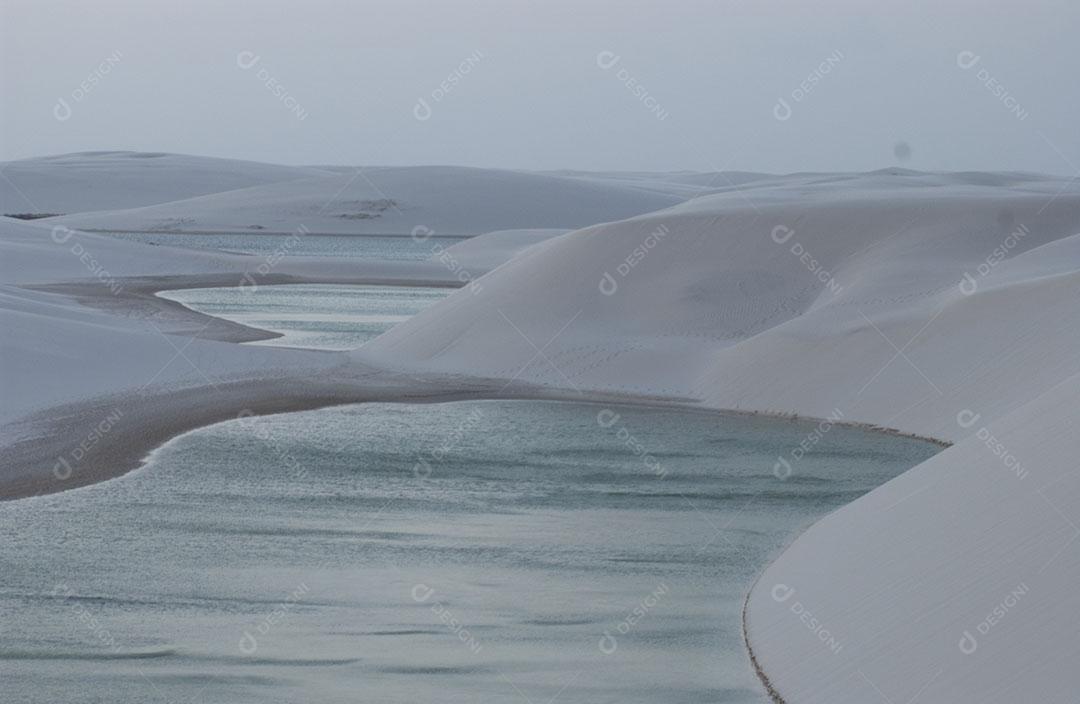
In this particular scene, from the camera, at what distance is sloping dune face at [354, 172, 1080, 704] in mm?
6625

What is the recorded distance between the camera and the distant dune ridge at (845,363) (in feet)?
22.1

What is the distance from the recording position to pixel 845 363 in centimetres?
1628

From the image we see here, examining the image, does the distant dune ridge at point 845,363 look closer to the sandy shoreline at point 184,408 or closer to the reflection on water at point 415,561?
the sandy shoreline at point 184,408

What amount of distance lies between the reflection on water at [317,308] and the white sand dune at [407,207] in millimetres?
30003

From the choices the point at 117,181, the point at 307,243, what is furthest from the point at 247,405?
the point at 117,181

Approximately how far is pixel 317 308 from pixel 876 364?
47.7ft

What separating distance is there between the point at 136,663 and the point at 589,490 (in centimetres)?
511

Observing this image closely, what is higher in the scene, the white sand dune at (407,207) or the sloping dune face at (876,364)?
the sloping dune face at (876,364)

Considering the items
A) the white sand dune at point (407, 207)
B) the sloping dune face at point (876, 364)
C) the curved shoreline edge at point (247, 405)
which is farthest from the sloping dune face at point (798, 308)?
the white sand dune at point (407, 207)

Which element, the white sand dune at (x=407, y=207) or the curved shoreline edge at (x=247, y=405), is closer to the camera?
the curved shoreline edge at (x=247, y=405)

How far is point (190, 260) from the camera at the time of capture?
3719 centimetres

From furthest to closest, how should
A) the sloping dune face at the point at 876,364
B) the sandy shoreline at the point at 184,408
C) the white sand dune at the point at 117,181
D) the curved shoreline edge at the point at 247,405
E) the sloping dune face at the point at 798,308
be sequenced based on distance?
1. the white sand dune at the point at 117,181
2. the sloping dune face at the point at 798,308
3. the curved shoreline edge at the point at 247,405
4. the sandy shoreline at the point at 184,408
5. the sloping dune face at the point at 876,364

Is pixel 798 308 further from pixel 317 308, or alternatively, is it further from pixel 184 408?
pixel 317 308

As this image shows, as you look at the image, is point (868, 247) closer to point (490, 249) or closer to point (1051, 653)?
point (1051, 653)
